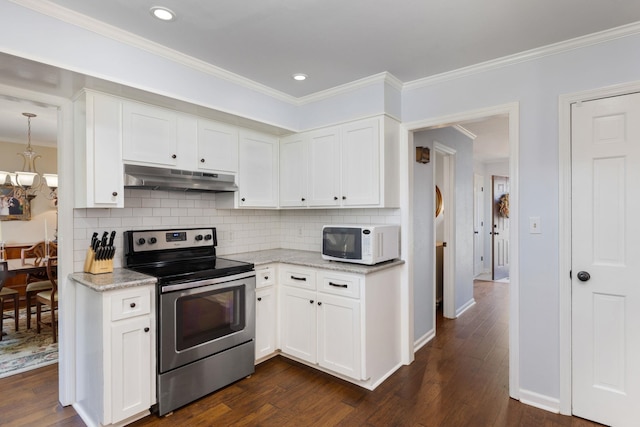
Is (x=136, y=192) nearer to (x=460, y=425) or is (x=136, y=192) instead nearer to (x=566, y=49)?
(x=460, y=425)

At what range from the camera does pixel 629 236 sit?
2.12m

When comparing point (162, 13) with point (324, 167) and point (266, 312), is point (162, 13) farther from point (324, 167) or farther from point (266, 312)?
point (266, 312)

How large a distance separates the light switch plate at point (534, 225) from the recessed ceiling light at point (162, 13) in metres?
2.69

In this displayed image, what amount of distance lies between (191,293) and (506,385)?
8.24 ft

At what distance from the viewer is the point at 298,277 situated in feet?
9.77

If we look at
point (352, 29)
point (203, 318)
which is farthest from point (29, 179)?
point (352, 29)

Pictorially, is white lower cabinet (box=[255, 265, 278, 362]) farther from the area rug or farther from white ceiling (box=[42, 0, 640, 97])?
the area rug

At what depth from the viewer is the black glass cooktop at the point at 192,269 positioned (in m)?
2.33

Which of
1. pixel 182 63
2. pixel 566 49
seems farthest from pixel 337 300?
pixel 566 49

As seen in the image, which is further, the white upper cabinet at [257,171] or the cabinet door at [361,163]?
the white upper cabinet at [257,171]

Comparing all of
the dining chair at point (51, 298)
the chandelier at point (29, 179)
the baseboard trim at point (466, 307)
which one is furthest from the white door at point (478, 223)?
the chandelier at point (29, 179)

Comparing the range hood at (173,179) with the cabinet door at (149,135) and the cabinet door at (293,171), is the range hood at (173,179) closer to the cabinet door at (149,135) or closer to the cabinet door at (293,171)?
A: the cabinet door at (149,135)

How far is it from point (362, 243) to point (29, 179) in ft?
15.0

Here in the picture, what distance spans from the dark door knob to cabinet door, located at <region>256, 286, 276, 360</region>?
232 centimetres
